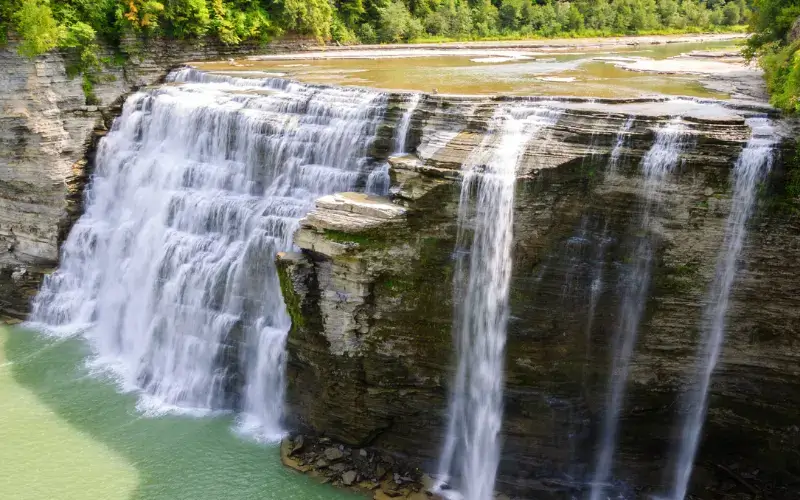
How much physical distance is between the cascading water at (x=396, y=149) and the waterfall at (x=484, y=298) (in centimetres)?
236

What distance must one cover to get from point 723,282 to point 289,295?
9.27m

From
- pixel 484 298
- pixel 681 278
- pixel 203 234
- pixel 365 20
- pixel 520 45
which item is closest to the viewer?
pixel 681 278

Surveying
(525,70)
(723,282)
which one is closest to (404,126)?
(723,282)

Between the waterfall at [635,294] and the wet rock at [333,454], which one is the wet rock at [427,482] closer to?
the wet rock at [333,454]

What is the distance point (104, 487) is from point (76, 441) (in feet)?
6.41

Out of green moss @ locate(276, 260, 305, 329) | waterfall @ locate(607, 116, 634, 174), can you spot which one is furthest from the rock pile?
waterfall @ locate(607, 116, 634, 174)

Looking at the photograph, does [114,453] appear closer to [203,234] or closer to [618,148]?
[203,234]

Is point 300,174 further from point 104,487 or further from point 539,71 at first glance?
point 539,71

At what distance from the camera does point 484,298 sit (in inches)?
562

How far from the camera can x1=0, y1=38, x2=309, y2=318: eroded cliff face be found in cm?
2102

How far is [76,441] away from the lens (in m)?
15.9

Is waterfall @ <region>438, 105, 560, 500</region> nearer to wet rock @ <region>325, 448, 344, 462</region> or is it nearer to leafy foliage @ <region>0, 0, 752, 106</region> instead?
wet rock @ <region>325, 448, 344, 462</region>

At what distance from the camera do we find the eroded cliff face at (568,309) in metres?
12.8

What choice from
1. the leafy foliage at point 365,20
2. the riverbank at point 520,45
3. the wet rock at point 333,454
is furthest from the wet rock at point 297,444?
the riverbank at point 520,45
